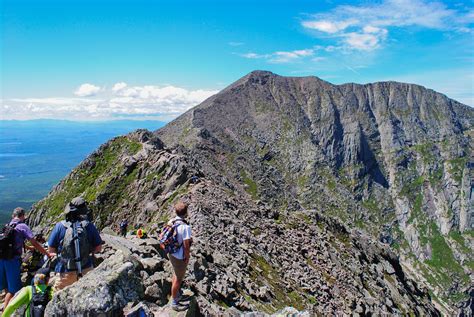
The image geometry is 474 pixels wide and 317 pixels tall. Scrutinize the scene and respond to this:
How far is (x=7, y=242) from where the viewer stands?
658 inches

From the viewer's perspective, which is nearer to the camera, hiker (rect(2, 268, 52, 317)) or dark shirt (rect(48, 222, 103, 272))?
hiker (rect(2, 268, 52, 317))

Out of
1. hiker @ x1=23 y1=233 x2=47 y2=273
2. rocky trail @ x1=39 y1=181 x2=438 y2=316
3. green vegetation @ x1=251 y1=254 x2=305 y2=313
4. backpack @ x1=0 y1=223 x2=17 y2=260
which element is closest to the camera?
rocky trail @ x1=39 y1=181 x2=438 y2=316

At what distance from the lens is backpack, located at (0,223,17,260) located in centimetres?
1667

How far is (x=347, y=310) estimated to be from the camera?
4078cm

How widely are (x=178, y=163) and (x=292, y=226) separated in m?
22.0

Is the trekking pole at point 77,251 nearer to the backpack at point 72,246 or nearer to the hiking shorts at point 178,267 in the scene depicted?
the backpack at point 72,246

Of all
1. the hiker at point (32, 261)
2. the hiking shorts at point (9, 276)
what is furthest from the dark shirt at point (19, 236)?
the hiker at point (32, 261)

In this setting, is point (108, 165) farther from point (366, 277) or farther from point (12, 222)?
point (12, 222)

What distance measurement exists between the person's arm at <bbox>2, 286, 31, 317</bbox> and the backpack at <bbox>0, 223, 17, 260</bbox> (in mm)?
3395

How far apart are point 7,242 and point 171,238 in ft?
24.2

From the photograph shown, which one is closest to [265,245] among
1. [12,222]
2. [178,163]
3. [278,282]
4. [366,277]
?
[278,282]

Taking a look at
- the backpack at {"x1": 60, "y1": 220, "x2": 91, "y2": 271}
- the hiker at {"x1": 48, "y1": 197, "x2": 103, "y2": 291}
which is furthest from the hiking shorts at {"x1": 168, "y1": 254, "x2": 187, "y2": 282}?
the backpack at {"x1": 60, "y1": 220, "x2": 91, "y2": 271}

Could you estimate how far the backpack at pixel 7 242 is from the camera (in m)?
16.7

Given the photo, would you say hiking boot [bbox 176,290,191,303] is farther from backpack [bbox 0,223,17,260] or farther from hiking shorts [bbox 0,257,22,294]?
backpack [bbox 0,223,17,260]
